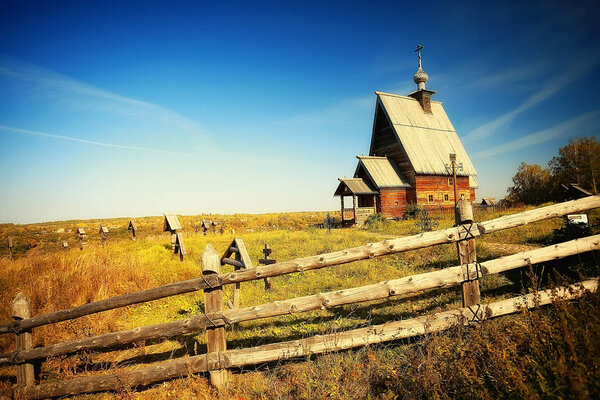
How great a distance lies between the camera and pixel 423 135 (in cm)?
2752

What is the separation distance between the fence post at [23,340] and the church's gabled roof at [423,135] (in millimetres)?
25255

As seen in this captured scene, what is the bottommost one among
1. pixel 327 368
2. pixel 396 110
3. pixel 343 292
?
pixel 327 368

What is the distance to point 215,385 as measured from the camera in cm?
379

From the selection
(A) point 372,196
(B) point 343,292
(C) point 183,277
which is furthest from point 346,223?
(B) point 343,292

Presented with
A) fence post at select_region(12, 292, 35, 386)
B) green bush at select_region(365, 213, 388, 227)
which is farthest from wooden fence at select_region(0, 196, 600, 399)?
green bush at select_region(365, 213, 388, 227)

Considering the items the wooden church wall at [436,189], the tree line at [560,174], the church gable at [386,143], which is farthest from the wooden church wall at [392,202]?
the tree line at [560,174]

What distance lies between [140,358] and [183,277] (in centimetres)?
483

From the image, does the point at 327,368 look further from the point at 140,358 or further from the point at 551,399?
the point at 140,358

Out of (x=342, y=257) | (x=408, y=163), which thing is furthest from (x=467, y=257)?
(x=408, y=163)

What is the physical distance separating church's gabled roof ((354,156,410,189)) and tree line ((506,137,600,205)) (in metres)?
17.0

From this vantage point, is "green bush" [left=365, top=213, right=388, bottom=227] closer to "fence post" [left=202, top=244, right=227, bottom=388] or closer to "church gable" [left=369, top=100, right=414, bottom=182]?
"church gable" [left=369, top=100, right=414, bottom=182]

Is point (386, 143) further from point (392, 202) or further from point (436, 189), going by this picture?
point (392, 202)

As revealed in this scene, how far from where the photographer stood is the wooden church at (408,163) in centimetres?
2461

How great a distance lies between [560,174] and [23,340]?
4830cm
